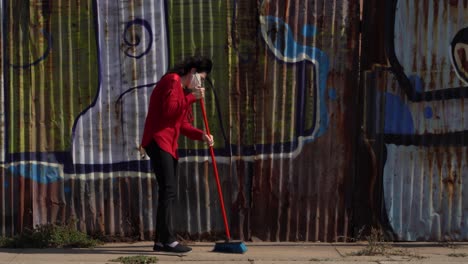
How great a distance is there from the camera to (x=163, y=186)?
6363 mm

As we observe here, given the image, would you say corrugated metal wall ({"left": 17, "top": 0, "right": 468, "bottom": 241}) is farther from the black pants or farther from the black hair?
the black pants

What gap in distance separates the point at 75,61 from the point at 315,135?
2.47 meters

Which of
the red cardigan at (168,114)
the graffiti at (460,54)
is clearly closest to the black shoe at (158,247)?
the red cardigan at (168,114)

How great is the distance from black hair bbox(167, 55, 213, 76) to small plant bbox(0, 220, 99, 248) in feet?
6.05

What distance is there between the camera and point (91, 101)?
6.95 m

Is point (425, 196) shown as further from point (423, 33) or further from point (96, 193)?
point (96, 193)

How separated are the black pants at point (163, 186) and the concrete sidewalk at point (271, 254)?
21cm

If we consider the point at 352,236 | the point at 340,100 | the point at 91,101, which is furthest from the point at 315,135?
the point at 91,101

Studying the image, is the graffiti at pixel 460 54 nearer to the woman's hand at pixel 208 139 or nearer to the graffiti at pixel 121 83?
the woman's hand at pixel 208 139

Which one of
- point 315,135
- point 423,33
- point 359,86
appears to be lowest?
point 315,135

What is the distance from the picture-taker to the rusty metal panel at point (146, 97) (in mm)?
6922

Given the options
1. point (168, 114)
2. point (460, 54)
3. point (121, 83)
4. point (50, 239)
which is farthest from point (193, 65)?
point (460, 54)

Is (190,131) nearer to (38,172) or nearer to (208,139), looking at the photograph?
(208,139)

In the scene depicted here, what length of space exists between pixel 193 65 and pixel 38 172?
1.93 meters
